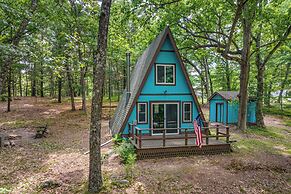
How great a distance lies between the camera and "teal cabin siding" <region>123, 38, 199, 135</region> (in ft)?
38.4

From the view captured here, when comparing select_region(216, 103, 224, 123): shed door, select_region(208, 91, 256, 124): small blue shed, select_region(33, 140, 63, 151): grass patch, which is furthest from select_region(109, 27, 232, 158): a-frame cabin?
select_region(216, 103, 224, 123): shed door

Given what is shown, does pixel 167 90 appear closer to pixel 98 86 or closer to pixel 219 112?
pixel 98 86

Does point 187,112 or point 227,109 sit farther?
point 227,109

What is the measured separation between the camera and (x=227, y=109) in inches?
749

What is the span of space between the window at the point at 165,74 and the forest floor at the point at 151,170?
456 cm

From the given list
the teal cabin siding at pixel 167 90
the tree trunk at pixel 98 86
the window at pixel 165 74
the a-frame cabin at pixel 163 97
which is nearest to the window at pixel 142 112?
the a-frame cabin at pixel 163 97

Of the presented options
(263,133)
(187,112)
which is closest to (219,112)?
(263,133)

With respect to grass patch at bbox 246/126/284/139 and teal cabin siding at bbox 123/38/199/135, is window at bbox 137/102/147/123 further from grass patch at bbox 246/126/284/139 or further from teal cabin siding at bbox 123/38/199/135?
grass patch at bbox 246/126/284/139

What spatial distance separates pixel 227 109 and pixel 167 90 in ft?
31.2

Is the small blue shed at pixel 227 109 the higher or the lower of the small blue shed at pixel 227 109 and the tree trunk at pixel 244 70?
the lower

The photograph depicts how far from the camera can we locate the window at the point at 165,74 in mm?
11976

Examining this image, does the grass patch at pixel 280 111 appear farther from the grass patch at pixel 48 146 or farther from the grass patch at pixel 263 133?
the grass patch at pixel 48 146

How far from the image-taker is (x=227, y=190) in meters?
6.45

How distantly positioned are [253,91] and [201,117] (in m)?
8.91
